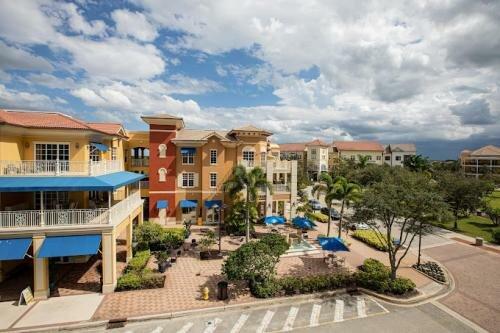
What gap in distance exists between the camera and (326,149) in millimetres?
90188

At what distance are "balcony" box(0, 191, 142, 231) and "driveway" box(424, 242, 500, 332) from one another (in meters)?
22.0

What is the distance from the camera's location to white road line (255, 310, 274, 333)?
14.0 m

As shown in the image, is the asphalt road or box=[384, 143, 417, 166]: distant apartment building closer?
the asphalt road

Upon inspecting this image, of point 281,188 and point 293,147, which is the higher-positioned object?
point 293,147

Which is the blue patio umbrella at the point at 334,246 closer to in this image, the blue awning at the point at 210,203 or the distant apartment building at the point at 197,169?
the distant apartment building at the point at 197,169

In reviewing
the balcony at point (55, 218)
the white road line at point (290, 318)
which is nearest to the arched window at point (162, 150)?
the balcony at point (55, 218)

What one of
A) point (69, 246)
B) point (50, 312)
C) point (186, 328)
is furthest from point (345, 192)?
point (50, 312)

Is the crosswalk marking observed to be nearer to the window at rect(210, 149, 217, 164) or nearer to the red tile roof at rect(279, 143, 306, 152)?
the window at rect(210, 149, 217, 164)

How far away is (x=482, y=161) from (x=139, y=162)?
121740 millimetres

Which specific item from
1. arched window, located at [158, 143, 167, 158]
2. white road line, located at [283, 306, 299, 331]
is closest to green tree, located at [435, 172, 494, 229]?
white road line, located at [283, 306, 299, 331]

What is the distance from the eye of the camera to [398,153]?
10375 cm

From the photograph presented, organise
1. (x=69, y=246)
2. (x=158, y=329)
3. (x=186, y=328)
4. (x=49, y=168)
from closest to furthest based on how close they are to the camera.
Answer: (x=158, y=329) < (x=186, y=328) < (x=69, y=246) < (x=49, y=168)

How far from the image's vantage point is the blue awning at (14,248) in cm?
1516

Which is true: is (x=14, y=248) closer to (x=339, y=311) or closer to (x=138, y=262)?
(x=138, y=262)
